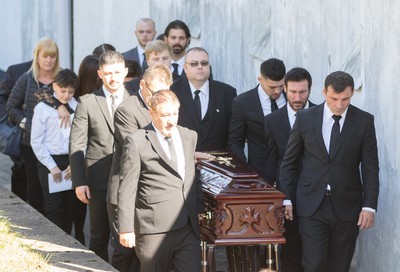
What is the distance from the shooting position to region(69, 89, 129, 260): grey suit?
11.1m

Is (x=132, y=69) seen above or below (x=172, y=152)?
above

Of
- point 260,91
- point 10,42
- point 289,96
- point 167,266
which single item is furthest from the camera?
point 10,42

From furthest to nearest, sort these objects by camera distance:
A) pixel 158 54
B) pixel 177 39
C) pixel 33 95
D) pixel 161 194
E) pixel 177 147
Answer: pixel 177 39 < pixel 33 95 < pixel 158 54 < pixel 177 147 < pixel 161 194

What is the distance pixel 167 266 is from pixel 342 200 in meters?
1.68

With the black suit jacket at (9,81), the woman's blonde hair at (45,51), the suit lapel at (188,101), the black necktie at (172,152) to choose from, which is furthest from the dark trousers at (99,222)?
the black suit jacket at (9,81)

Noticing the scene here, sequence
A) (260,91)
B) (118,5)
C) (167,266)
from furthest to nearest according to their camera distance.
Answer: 1. (118,5)
2. (260,91)
3. (167,266)

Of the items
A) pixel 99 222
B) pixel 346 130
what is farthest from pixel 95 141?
pixel 346 130

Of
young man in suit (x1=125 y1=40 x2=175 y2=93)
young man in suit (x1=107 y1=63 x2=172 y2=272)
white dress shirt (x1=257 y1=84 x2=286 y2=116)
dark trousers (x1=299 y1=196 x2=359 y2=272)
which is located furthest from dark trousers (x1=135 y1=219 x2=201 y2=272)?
young man in suit (x1=125 y1=40 x2=175 y2=93)

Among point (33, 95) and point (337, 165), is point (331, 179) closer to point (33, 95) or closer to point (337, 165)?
point (337, 165)

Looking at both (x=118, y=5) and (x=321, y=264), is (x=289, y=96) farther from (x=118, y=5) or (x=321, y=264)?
(x=118, y=5)

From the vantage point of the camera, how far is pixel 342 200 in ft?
Answer: 33.8

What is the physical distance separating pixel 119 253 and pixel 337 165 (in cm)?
195

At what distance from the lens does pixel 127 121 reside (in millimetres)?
10320

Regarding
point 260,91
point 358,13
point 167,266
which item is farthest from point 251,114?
point 167,266
